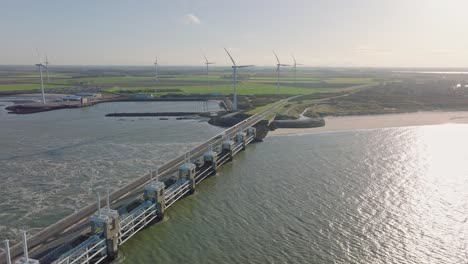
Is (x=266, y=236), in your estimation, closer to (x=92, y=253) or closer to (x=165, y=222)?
(x=165, y=222)

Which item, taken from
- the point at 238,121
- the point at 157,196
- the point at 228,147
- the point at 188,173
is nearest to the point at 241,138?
the point at 228,147

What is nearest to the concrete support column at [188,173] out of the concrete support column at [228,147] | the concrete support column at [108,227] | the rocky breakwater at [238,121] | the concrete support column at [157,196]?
the concrete support column at [157,196]

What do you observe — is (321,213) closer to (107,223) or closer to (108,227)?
(108,227)

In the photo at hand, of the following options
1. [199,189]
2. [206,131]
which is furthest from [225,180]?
[206,131]

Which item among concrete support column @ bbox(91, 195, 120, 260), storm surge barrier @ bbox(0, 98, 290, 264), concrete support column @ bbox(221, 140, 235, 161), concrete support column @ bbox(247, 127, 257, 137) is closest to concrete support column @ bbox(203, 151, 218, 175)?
storm surge barrier @ bbox(0, 98, 290, 264)

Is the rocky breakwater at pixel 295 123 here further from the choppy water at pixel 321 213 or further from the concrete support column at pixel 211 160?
the concrete support column at pixel 211 160
